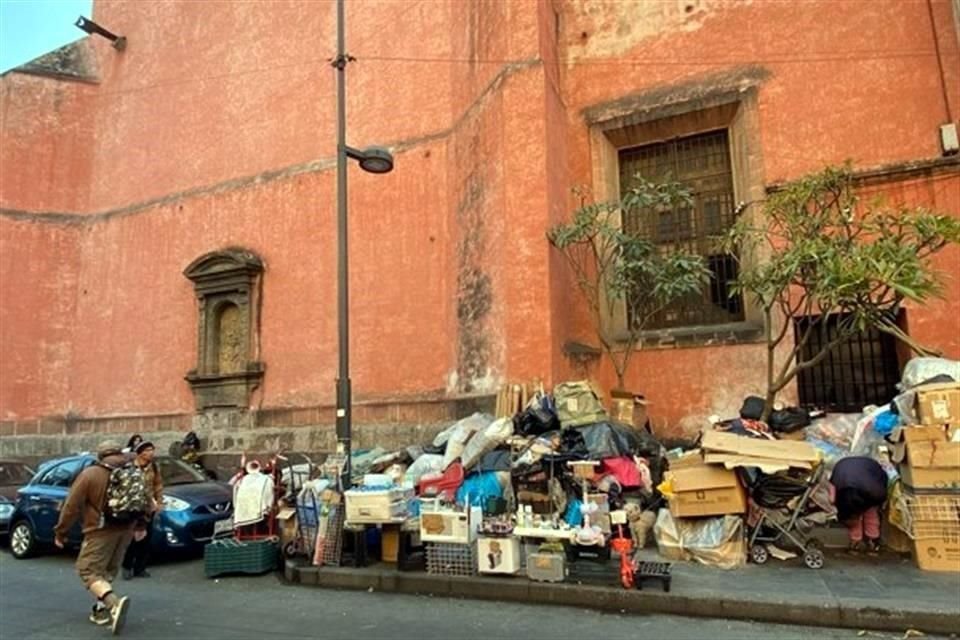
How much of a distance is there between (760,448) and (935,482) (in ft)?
5.31

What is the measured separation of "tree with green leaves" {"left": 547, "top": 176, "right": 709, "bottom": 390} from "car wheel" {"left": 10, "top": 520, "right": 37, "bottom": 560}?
904cm

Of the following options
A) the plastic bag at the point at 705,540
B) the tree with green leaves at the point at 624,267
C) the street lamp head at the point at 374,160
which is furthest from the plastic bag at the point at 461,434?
the street lamp head at the point at 374,160

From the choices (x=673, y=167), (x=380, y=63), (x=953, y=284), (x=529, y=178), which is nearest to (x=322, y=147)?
→ (x=380, y=63)

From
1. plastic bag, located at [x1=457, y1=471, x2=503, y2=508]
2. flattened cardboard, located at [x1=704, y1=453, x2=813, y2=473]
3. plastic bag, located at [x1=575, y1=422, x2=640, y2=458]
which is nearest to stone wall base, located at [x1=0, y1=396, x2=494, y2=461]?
plastic bag, located at [x1=457, y1=471, x2=503, y2=508]

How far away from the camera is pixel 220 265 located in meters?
16.0

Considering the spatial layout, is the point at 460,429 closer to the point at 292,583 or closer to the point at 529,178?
the point at 292,583

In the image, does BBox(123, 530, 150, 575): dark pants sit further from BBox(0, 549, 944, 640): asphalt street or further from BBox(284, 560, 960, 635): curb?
BBox(284, 560, 960, 635): curb

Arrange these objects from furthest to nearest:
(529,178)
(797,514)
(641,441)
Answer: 1. (529,178)
2. (641,441)
3. (797,514)

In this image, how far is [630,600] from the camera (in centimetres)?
628

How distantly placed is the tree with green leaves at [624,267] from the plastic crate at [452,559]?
4.39 m

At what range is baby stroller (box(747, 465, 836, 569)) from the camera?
23.4 feet

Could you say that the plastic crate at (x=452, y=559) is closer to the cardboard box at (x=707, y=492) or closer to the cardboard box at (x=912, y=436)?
the cardboard box at (x=707, y=492)

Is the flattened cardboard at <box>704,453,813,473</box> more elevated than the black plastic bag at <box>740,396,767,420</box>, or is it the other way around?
the black plastic bag at <box>740,396,767,420</box>

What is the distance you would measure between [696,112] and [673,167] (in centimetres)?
101
